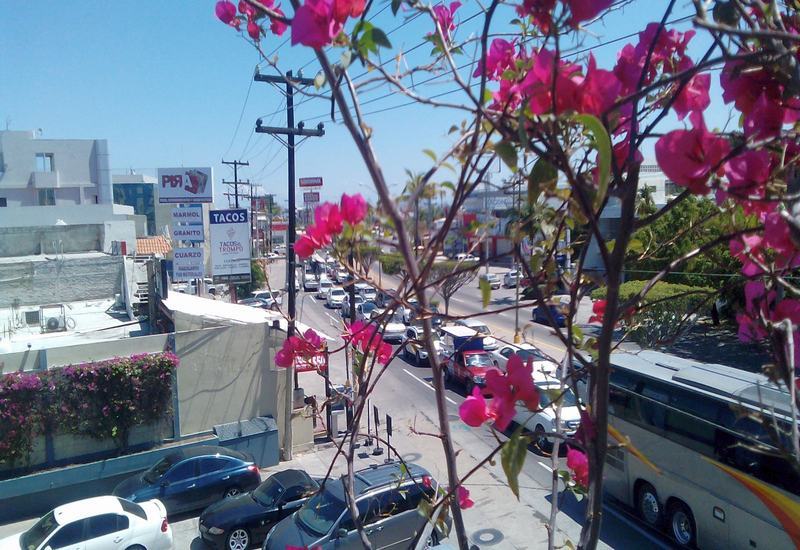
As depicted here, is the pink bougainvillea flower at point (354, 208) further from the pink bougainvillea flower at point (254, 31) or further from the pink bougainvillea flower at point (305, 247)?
the pink bougainvillea flower at point (254, 31)

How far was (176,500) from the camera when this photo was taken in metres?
9.64

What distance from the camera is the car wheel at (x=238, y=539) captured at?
334 inches

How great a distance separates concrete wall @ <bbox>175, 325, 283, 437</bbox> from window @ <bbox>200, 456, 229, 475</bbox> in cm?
148

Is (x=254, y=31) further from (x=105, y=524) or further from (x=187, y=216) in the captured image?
(x=187, y=216)

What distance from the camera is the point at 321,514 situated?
7.96 m

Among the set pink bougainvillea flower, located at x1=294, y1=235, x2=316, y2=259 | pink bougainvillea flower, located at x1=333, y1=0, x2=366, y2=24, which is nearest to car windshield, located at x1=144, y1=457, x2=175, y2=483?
pink bougainvillea flower, located at x1=294, y1=235, x2=316, y2=259

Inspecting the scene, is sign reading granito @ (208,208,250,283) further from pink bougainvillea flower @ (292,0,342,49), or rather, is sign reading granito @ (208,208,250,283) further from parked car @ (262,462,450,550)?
pink bougainvillea flower @ (292,0,342,49)

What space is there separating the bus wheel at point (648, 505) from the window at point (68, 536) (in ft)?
24.7

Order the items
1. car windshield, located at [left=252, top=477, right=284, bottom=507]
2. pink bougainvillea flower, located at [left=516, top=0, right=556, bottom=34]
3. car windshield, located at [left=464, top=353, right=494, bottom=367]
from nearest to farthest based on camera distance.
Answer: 1. pink bougainvillea flower, located at [left=516, top=0, right=556, bottom=34]
2. car windshield, located at [left=252, top=477, right=284, bottom=507]
3. car windshield, located at [left=464, top=353, right=494, bottom=367]

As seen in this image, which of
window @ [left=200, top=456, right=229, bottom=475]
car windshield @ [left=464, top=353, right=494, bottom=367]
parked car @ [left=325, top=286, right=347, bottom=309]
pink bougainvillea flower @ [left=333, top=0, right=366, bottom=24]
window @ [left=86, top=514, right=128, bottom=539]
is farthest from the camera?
parked car @ [left=325, top=286, right=347, bottom=309]

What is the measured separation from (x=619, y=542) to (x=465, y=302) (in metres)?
21.3

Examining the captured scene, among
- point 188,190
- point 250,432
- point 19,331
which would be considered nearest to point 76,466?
point 250,432

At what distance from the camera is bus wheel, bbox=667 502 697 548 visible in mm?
7898

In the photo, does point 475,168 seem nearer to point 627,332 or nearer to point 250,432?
point 627,332
